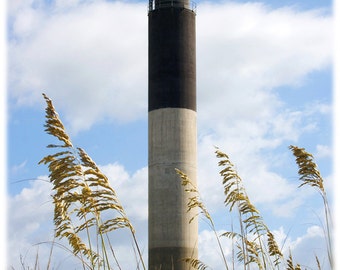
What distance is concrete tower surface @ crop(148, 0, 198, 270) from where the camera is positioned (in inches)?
1107

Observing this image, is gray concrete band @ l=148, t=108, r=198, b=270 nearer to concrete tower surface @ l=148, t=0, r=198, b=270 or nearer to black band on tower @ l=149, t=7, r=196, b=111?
concrete tower surface @ l=148, t=0, r=198, b=270

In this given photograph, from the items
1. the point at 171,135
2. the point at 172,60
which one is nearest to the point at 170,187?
the point at 171,135

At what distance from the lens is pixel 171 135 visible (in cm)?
2872

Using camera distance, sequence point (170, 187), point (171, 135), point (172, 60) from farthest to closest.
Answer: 1. point (172, 60)
2. point (171, 135)
3. point (170, 187)

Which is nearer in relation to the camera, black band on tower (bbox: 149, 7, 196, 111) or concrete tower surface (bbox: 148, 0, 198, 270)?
concrete tower surface (bbox: 148, 0, 198, 270)

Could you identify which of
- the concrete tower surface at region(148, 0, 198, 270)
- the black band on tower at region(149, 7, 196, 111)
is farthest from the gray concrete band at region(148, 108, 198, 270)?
the black band on tower at region(149, 7, 196, 111)

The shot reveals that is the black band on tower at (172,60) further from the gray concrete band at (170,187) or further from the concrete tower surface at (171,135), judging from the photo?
the gray concrete band at (170,187)

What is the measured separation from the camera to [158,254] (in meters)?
28.2

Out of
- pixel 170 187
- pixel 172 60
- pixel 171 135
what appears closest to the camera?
pixel 170 187

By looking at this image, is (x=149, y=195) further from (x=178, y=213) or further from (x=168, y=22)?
(x=168, y=22)

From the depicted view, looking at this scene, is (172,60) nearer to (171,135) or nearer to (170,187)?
(171,135)

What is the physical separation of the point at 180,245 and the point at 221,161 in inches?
853

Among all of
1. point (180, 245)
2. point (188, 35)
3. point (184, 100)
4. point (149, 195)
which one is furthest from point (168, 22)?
point (180, 245)

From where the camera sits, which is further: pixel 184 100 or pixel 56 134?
pixel 184 100
